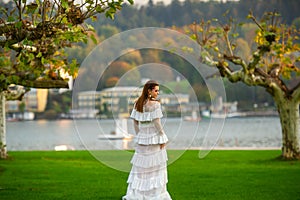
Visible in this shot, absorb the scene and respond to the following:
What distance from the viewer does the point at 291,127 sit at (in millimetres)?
15922

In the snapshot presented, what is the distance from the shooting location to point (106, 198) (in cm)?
1011

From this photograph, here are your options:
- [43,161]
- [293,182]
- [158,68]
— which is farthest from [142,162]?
[43,161]

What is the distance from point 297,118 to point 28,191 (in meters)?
7.86

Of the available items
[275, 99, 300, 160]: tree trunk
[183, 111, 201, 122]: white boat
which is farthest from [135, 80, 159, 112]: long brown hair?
[275, 99, 300, 160]: tree trunk

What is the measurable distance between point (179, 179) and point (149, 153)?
367 cm

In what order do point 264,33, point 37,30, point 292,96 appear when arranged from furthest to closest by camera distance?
point 292,96
point 264,33
point 37,30

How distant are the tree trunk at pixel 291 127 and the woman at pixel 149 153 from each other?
24.9 feet

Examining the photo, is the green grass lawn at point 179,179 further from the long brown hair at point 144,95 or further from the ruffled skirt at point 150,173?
the long brown hair at point 144,95

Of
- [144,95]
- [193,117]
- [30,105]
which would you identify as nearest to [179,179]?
[193,117]

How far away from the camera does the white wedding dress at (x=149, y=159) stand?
9.05 m

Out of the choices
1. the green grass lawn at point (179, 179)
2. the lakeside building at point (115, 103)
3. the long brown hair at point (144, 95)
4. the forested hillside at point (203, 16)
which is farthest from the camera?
the forested hillside at point (203, 16)

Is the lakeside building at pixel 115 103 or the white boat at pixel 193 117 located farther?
the white boat at pixel 193 117

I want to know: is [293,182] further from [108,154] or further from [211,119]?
[108,154]

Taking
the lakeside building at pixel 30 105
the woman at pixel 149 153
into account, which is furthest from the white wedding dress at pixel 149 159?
the lakeside building at pixel 30 105
